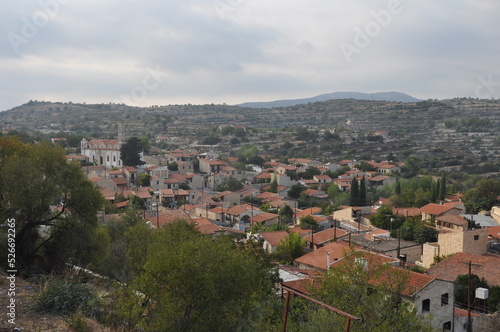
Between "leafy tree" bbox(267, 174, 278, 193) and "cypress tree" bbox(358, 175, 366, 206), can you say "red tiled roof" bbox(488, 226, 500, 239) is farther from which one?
"leafy tree" bbox(267, 174, 278, 193)

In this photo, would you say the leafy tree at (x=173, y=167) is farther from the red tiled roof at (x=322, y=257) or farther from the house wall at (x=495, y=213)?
the red tiled roof at (x=322, y=257)

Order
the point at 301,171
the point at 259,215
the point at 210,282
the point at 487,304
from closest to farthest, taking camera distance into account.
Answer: the point at 210,282 < the point at 487,304 < the point at 259,215 < the point at 301,171

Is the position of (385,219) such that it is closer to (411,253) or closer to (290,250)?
(411,253)

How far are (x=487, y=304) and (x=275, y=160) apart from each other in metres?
55.2

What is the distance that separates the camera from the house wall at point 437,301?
42.0 feet

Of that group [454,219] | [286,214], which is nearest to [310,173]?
[286,214]

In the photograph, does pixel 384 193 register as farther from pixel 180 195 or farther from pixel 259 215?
pixel 180 195

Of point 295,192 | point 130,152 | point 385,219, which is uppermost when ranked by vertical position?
point 130,152

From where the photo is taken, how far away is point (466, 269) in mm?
17781

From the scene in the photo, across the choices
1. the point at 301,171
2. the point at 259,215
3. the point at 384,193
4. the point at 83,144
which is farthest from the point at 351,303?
the point at 83,144

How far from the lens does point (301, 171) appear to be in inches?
2279

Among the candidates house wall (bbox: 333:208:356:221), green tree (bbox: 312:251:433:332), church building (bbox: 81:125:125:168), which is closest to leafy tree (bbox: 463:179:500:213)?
house wall (bbox: 333:208:356:221)

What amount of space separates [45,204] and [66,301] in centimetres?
436

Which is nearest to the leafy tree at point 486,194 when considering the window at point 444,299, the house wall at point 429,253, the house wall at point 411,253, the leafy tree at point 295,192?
the house wall at point 411,253
